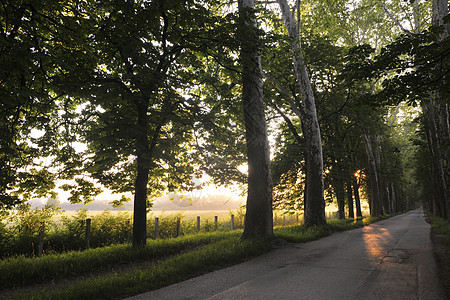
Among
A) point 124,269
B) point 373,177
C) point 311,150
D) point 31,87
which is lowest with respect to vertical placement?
point 124,269

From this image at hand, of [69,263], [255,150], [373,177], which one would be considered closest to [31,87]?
[69,263]

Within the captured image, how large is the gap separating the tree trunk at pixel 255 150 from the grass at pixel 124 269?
0.81 metres

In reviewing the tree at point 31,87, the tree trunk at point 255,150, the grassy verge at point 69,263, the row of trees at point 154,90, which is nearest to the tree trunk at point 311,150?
the row of trees at point 154,90

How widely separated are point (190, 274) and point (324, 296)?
2.88 metres

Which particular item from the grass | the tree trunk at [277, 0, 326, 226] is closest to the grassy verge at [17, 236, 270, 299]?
the grass

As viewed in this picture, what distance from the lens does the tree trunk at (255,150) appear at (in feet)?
27.7

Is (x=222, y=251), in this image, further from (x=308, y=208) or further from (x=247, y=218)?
(x=308, y=208)

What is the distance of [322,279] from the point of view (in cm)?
473

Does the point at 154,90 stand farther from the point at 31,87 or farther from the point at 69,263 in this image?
the point at 69,263

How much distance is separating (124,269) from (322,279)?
579 cm

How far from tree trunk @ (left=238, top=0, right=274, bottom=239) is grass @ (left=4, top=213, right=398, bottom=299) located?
0.81 meters

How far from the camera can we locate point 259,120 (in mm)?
9609

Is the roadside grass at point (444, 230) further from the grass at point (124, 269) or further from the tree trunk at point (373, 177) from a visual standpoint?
the tree trunk at point (373, 177)

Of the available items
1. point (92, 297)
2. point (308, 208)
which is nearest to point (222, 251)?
point (92, 297)
